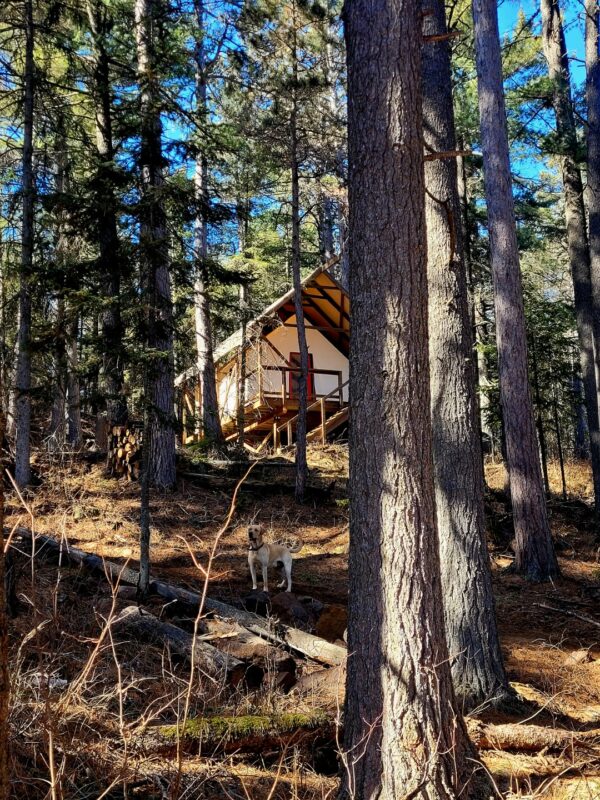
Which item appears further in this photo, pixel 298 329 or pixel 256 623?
pixel 298 329

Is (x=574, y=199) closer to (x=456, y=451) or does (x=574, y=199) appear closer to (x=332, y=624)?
(x=456, y=451)

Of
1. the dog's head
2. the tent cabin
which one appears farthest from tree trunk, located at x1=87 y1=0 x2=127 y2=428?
the tent cabin

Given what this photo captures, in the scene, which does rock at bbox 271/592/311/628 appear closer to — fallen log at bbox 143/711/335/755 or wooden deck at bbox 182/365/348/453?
fallen log at bbox 143/711/335/755

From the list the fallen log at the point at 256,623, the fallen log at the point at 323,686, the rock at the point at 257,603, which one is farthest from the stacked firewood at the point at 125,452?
the fallen log at the point at 323,686

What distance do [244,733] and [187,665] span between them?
162cm

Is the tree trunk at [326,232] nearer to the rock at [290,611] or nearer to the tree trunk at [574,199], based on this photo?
the tree trunk at [574,199]

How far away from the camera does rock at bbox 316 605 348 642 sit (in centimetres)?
718

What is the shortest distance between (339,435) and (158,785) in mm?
21376

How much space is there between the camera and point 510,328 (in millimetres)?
11680

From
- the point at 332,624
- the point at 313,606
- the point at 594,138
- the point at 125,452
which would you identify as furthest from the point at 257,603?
the point at 594,138

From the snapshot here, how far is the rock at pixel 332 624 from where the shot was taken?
7184 millimetres

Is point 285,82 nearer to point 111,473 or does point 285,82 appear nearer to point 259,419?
point 111,473

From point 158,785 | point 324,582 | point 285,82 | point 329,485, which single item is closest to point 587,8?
point 285,82

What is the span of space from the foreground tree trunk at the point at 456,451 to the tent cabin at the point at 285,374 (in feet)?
48.7
